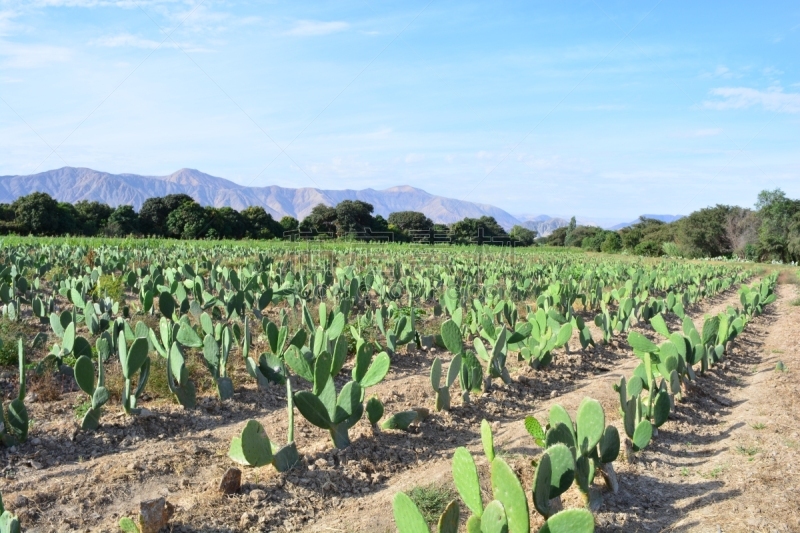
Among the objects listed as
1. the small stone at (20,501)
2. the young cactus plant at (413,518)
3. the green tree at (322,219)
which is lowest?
the small stone at (20,501)

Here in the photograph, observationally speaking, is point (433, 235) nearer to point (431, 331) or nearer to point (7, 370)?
point (431, 331)

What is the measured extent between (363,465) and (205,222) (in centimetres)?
3185

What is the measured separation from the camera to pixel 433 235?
4053 centimetres

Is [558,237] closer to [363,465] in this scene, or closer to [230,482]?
[363,465]

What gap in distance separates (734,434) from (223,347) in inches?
126

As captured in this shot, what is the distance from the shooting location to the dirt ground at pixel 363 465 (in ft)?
8.63

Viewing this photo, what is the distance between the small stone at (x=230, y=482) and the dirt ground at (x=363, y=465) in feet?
0.15

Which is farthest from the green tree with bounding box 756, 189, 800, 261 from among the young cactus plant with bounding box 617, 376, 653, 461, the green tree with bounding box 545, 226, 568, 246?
the young cactus plant with bounding box 617, 376, 653, 461

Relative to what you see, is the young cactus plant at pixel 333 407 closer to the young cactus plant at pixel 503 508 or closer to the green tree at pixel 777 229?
the young cactus plant at pixel 503 508


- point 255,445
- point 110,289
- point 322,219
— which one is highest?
point 322,219

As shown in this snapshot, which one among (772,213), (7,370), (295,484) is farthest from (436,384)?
(772,213)

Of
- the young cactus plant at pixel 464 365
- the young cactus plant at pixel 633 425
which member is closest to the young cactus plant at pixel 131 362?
the young cactus plant at pixel 464 365

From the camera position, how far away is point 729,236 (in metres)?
47.0

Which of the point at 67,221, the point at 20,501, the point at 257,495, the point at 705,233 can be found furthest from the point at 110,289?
the point at 705,233
